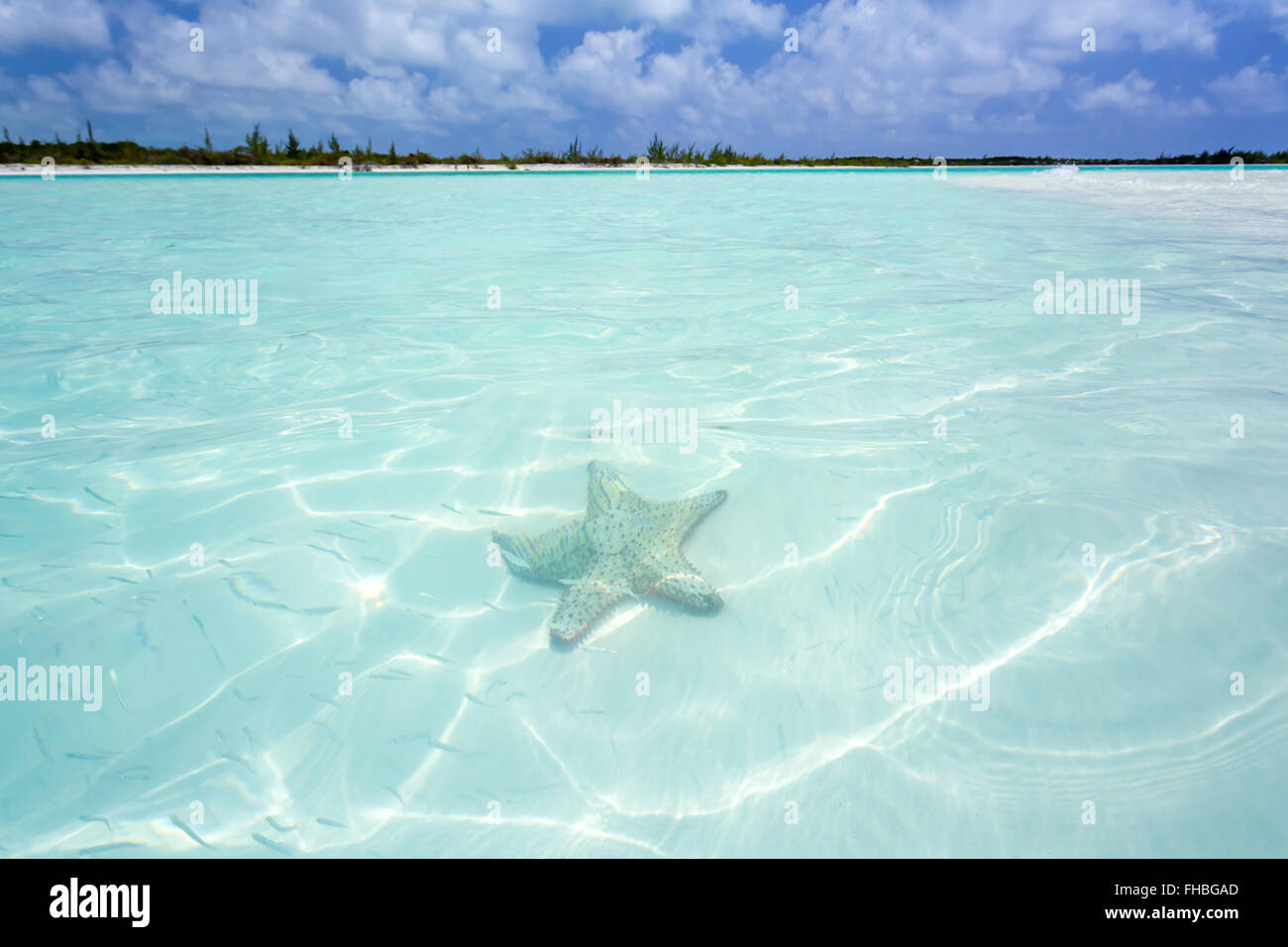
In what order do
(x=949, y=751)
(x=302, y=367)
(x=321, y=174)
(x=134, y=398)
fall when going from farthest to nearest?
(x=321, y=174) → (x=302, y=367) → (x=134, y=398) → (x=949, y=751)

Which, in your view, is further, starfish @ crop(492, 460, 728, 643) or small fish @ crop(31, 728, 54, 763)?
starfish @ crop(492, 460, 728, 643)

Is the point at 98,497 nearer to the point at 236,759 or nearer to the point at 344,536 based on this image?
Answer: the point at 344,536

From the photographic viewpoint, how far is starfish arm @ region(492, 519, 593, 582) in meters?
2.93

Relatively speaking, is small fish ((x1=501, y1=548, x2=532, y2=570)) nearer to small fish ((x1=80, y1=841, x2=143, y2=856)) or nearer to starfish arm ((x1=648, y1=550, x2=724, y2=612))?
starfish arm ((x1=648, y1=550, x2=724, y2=612))

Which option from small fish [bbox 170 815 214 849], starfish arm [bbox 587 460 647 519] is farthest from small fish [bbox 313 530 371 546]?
small fish [bbox 170 815 214 849]

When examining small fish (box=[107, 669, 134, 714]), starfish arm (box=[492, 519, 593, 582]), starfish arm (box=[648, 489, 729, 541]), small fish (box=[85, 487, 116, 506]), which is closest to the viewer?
small fish (box=[107, 669, 134, 714])

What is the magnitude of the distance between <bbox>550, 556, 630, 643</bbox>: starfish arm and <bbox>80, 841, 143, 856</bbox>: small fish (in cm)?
146

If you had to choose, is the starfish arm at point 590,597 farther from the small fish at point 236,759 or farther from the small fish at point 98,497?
the small fish at point 98,497

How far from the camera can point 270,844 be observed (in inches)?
78.7

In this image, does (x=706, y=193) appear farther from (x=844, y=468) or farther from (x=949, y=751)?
(x=949, y=751)
